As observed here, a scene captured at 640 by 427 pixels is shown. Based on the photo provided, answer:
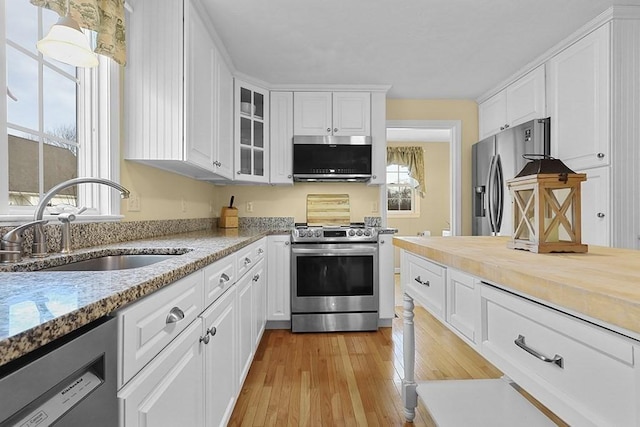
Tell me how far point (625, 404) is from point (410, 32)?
2.49 metres

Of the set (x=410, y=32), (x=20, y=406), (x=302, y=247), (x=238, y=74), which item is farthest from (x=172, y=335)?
(x=238, y=74)

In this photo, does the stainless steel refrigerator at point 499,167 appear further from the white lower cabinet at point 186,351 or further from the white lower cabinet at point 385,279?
the white lower cabinet at point 186,351

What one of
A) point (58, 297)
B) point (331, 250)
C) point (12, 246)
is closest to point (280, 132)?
point (331, 250)

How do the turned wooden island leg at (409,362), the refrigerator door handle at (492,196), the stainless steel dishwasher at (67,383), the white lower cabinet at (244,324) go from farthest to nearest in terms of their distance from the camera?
the refrigerator door handle at (492,196), the white lower cabinet at (244,324), the turned wooden island leg at (409,362), the stainless steel dishwasher at (67,383)

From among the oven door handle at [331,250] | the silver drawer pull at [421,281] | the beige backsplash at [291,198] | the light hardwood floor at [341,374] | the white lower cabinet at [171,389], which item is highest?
the beige backsplash at [291,198]

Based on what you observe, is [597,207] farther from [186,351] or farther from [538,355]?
[186,351]

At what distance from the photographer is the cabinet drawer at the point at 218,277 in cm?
124

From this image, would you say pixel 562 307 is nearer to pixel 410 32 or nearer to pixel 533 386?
pixel 533 386

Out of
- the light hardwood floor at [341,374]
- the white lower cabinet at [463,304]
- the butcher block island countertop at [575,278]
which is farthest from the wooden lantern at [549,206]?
the light hardwood floor at [341,374]

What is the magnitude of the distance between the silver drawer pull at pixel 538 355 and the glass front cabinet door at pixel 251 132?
2699 mm

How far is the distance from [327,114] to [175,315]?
280cm

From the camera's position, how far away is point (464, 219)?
381 cm

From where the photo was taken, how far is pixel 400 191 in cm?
629

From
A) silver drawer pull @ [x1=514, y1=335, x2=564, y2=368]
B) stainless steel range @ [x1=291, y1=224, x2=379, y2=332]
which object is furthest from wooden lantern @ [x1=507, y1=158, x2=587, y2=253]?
stainless steel range @ [x1=291, y1=224, x2=379, y2=332]
